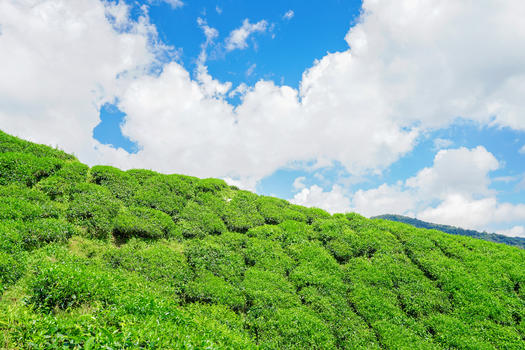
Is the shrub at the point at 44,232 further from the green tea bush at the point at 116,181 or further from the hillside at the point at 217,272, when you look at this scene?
the green tea bush at the point at 116,181

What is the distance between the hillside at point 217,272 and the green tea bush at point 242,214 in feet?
0.41

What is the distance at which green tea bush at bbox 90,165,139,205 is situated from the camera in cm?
1923

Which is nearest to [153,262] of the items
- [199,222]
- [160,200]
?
[199,222]

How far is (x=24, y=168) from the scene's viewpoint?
1725 cm

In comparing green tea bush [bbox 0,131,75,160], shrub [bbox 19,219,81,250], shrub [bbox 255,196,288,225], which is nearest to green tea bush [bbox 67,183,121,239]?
shrub [bbox 19,219,81,250]

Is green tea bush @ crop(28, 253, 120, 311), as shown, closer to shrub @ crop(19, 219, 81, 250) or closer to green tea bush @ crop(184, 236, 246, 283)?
shrub @ crop(19, 219, 81, 250)

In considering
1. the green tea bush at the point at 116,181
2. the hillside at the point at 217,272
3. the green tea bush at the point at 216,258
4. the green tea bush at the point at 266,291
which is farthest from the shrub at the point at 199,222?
the green tea bush at the point at 266,291

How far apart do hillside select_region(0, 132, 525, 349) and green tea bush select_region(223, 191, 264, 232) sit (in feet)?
0.41

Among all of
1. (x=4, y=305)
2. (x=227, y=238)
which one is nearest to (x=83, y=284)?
(x=4, y=305)

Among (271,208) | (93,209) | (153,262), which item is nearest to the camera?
(153,262)

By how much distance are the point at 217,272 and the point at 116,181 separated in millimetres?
10248

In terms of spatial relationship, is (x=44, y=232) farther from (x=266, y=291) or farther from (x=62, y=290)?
(x=266, y=291)

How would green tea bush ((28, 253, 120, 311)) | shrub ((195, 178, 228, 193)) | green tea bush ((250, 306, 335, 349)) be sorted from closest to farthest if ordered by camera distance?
green tea bush ((28, 253, 120, 311)) < green tea bush ((250, 306, 335, 349)) < shrub ((195, 178, 228, 193))

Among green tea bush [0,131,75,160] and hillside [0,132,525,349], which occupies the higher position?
green tea bush [0,131,75,160]
